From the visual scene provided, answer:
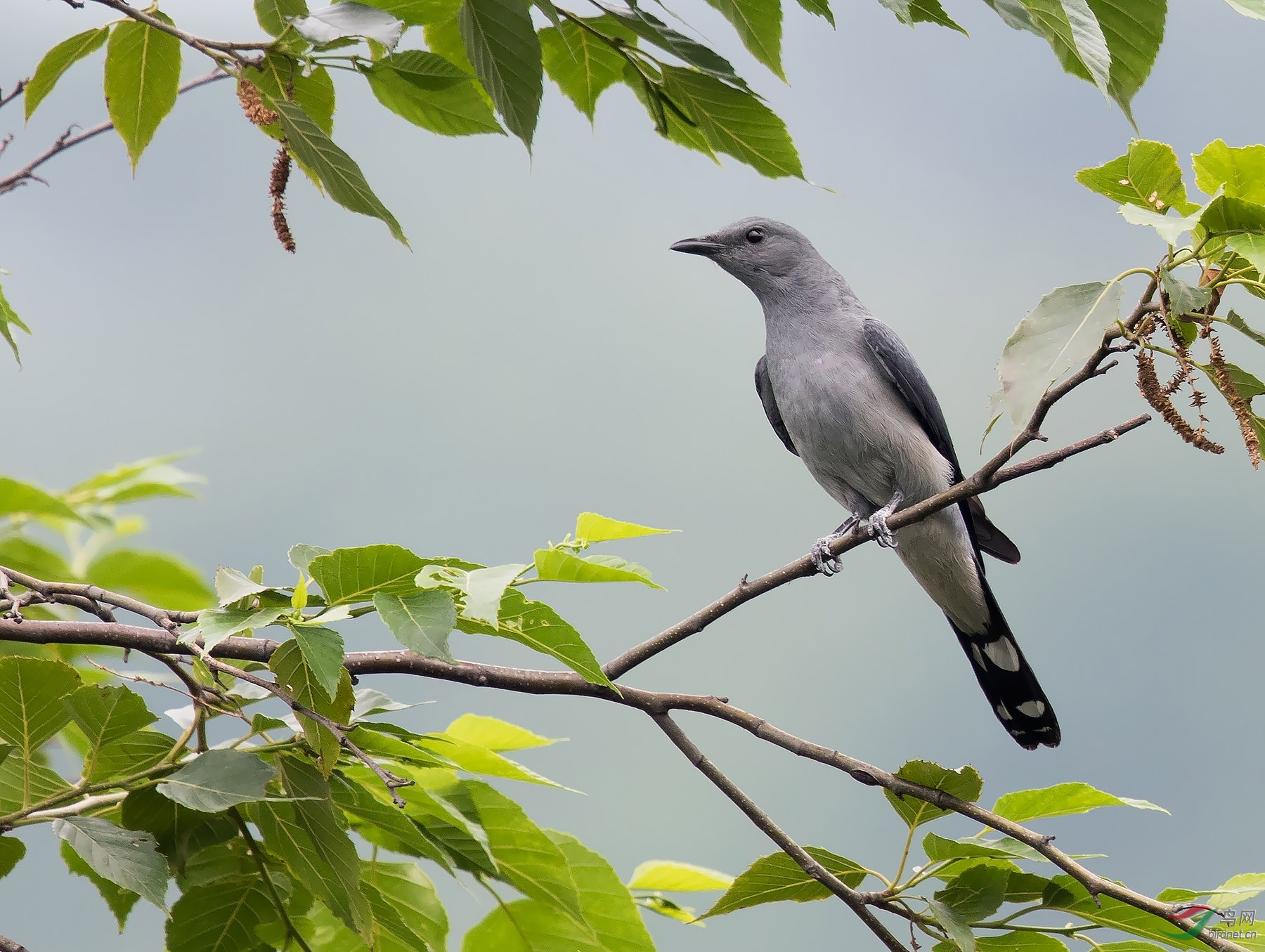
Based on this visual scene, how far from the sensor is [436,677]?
2.30 m

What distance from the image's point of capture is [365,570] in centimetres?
193

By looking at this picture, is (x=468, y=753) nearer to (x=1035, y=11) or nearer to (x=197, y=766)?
(x=197, y=766)

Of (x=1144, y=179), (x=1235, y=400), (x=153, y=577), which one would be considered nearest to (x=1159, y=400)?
(x=1235, y=400)

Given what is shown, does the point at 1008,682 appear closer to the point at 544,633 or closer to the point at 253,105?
the point at 544,633

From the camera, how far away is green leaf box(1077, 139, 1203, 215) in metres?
2.11

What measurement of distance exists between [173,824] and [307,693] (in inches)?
24.7

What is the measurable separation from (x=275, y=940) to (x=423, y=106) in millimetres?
2019

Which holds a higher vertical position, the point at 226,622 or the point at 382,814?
the point at 226,622

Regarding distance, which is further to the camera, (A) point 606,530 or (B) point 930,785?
(B) point 930,785

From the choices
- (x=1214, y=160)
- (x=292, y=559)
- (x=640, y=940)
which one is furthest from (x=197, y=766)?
(x=1214, y=160)

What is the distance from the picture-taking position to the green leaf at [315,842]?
2080 mm

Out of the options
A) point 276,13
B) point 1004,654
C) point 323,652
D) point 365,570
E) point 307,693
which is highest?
point 276,13

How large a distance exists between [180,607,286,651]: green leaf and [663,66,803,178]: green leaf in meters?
1.46

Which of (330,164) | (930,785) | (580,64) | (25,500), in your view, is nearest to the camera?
(330,164)
